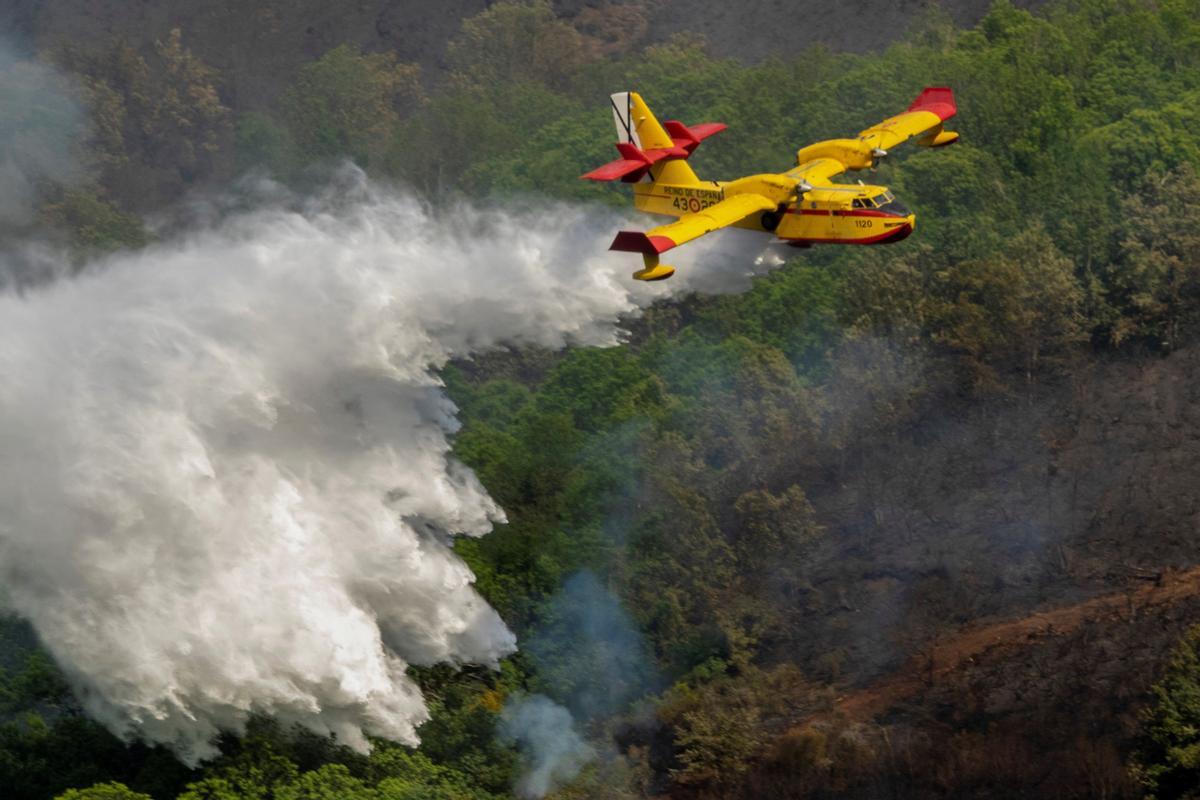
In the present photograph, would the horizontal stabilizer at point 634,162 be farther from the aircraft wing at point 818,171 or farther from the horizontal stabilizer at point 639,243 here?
the horizontal stabilizer at point 639,243

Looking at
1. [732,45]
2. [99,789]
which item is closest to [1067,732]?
[99,789]

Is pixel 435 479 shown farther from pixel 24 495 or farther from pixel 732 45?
pixel 732 45

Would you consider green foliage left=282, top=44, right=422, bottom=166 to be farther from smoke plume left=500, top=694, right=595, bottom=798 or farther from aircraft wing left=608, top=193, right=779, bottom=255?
aircraft wing left=608, top=193, right=779, bottom=255

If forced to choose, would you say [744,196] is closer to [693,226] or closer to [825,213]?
[825,213]

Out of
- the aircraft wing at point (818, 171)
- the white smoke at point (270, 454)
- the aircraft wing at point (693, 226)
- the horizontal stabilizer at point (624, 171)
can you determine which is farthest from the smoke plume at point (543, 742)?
the aircraft wing at point (818, 171)

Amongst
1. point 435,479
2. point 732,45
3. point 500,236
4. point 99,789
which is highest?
point 500,236

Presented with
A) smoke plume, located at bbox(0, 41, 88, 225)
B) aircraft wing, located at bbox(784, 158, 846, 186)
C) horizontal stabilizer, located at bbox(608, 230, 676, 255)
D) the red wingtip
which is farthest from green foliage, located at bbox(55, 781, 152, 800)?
smoke plume, located at bbox(0, 41, 88, 225)

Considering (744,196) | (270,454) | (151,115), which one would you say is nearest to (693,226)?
(744,196)
